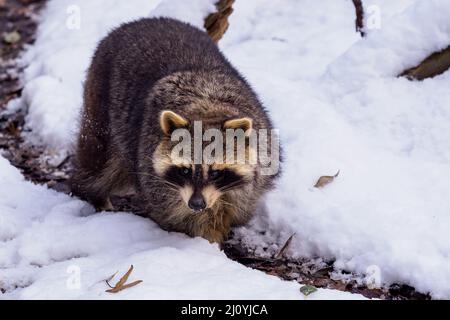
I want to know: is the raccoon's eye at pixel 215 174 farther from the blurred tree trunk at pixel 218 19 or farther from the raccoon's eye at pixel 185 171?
the blurred tree trunk at pixel 218 19

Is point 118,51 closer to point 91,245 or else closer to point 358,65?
point 91,245

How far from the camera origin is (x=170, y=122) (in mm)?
3859

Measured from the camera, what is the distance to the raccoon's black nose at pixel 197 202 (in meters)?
3.70

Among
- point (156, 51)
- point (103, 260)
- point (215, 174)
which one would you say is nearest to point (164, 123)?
point (215, 174)

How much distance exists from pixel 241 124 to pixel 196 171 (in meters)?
0.34

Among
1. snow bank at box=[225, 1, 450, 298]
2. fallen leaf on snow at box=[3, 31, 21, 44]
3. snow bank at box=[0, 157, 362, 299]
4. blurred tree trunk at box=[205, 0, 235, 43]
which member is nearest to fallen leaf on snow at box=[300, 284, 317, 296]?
snow bank at box=[0, 157, 362, 299]

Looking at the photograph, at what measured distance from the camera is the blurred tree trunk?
20.3 ft

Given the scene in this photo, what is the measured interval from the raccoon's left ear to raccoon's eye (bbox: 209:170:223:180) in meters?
0.24

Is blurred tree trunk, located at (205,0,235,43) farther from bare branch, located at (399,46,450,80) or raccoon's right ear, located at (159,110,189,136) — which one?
raccoon's right ear, located at (159,110,189,136)

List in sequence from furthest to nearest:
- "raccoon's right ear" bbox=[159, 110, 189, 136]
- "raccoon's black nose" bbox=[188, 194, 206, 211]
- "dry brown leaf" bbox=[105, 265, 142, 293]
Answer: "raccoon's right ear" bbox=[159, 110, 189, 136] < "raccoon's black nose" bbox=[188, 194, 206, 211] < "dry brown leaf" bbox=[105, 265, 142, 293]

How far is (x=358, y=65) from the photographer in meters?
5.61

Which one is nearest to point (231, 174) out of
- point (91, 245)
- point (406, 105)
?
point (91, 245)

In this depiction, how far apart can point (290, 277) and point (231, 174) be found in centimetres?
73

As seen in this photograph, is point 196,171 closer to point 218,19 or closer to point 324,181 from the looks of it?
point 324,181
